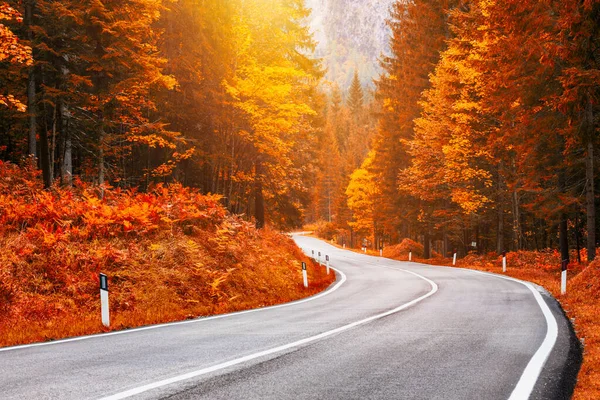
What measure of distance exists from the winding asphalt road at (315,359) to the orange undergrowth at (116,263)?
2054mm

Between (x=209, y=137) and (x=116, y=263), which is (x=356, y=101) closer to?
(x=209, y=137)

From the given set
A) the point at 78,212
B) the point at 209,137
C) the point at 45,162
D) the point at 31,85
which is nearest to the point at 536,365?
the point at 78,212

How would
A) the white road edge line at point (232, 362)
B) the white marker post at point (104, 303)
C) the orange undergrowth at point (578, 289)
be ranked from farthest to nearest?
1. the white marker post at point (104, 303)
2. the orange undergrowth at point (578, 289)
3. the white road edge line at point (232, 362)

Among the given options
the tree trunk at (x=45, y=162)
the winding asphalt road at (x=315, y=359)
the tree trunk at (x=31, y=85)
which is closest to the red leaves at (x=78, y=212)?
the tree trunk at (x=45, y=162)

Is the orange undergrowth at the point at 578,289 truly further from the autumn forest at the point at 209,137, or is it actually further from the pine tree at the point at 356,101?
the pine tree at the point at 356,101

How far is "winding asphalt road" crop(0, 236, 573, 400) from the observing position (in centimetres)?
430

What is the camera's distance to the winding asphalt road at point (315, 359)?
14.1 feet

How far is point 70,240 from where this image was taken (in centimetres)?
1135

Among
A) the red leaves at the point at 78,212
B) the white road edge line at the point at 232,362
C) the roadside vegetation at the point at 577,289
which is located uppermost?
the red leaves at the point at 78,212

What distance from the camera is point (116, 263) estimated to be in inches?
A: 447

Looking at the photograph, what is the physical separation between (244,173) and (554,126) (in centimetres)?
1481

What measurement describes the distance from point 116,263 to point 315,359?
7.72 meters

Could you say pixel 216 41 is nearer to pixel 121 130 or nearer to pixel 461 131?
pixel 121 130

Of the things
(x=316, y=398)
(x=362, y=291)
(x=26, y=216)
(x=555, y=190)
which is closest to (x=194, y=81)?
(x=26, y=216)
